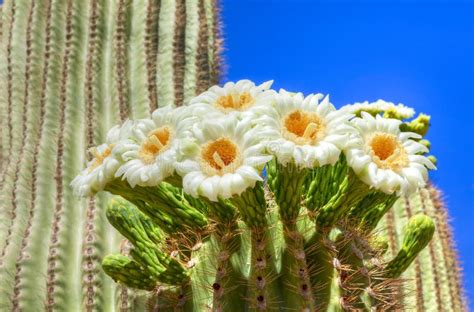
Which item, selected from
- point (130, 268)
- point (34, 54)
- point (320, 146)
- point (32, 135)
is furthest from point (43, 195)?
point (320, 146)

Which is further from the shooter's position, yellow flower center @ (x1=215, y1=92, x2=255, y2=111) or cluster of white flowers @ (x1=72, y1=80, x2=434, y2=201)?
yellow flower center @ (x1=215, y1=92, x2=255, y2=111)

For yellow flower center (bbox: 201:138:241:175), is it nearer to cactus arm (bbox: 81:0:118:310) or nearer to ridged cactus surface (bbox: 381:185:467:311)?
cactus arm (bbox: 81:0:118:310)

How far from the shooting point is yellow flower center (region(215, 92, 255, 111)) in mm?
1397

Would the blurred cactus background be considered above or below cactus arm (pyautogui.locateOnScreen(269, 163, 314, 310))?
above

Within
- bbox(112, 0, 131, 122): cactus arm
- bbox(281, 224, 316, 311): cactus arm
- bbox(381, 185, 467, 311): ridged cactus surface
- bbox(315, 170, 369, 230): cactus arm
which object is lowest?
bbox(281, 224, 316, 311): cactus arm

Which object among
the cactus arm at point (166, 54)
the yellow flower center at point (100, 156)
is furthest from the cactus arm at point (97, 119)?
the yellow flower center at point (100, 156)

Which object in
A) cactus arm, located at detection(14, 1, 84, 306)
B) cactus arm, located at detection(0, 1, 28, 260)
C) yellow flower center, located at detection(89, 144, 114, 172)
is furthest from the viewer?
cactus arm, located at detection(0, 1, 28, 260)

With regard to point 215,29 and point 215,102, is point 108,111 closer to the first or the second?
point 215,29

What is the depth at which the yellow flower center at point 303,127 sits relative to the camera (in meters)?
1.27

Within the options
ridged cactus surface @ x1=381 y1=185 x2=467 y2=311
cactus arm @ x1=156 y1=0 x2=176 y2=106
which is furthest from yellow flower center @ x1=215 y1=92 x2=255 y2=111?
ridged cactus surface @ x1=381 y1=185 x2=467 y2=311

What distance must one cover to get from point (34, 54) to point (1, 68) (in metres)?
0.13

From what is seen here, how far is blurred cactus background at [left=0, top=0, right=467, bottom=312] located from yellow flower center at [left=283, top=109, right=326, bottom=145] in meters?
0.82

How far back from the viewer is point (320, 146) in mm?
1261

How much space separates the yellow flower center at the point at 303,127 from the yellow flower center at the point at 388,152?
103 millimetres
